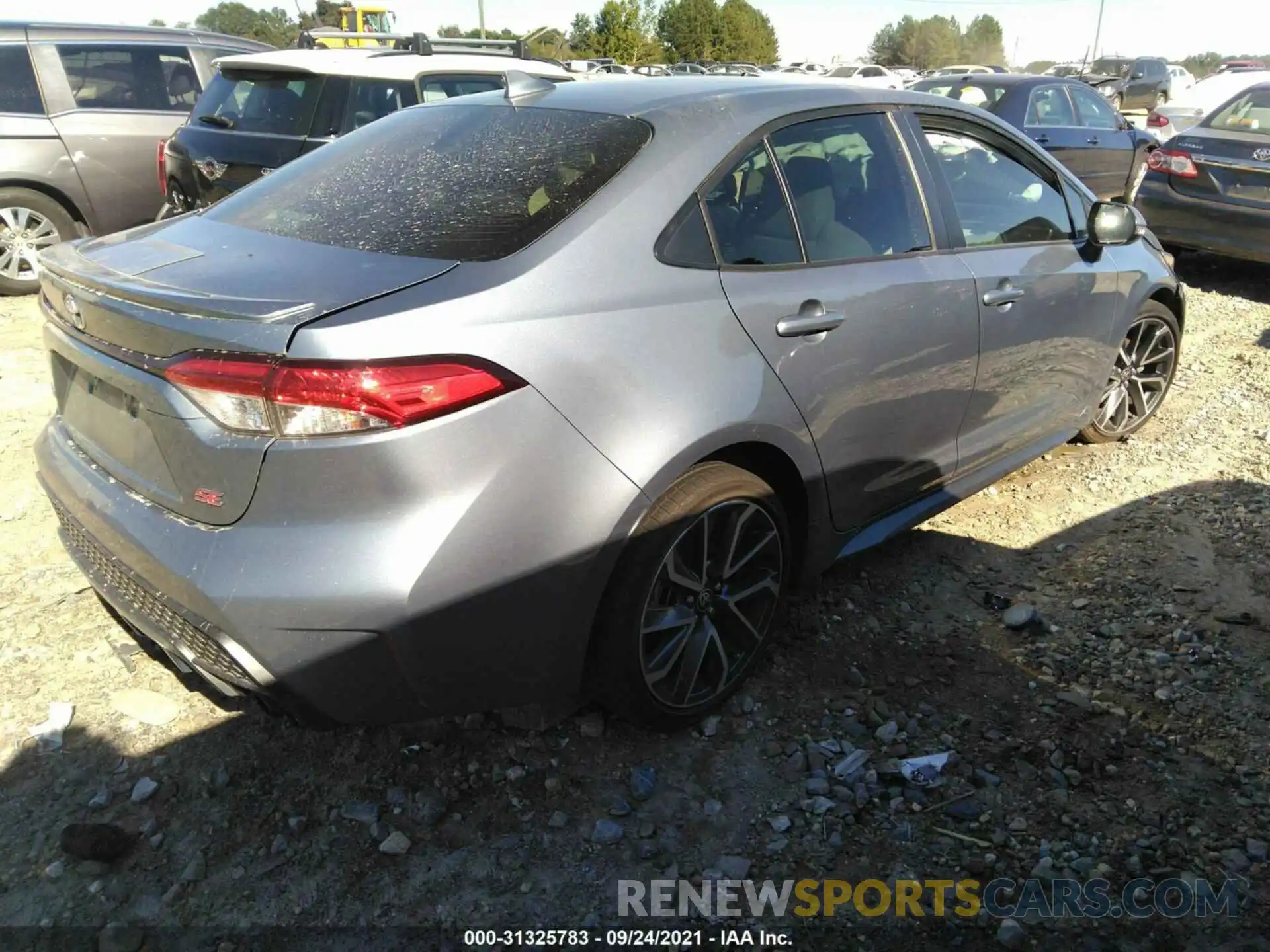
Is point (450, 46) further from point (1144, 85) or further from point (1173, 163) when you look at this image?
point (1144, 85)

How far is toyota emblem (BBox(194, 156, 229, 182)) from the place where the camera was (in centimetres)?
629

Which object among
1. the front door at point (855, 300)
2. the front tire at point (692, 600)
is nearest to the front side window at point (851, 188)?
the front door at point (855, 300)

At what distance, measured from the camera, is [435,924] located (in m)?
2.19

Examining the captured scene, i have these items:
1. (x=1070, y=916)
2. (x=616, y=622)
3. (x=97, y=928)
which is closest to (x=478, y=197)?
(x=616, y=622)

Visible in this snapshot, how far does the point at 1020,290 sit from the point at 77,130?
6912 mm

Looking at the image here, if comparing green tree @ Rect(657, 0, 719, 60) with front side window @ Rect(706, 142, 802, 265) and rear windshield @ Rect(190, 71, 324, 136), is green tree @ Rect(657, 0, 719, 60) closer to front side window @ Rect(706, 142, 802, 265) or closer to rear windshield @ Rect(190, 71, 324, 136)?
rear windshield @ Rect(190, 71, 324, 136)

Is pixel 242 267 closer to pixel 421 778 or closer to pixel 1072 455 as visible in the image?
pixel 421 778

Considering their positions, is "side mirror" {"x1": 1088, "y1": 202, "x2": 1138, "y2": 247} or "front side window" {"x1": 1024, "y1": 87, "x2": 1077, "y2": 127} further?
"front side window" {"x1": 1024, "y1": 87, "x2": 1077, "y2": 127}

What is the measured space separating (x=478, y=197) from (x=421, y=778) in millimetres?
1541

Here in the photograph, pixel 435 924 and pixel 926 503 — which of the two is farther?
pixel 926 503

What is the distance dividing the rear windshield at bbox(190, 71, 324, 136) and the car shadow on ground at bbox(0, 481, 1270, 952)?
4.84 meters

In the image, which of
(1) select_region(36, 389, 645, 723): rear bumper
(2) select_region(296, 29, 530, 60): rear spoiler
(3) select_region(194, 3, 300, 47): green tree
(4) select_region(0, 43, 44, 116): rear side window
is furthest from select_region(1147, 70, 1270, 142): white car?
(3) select_region(194, 3, 300, 47): green tree

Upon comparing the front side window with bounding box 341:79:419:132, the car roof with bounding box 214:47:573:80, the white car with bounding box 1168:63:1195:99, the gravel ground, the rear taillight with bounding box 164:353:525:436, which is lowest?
the gravel ground

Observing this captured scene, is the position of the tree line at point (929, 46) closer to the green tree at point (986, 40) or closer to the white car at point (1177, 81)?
the green tree at point (986, 40)
